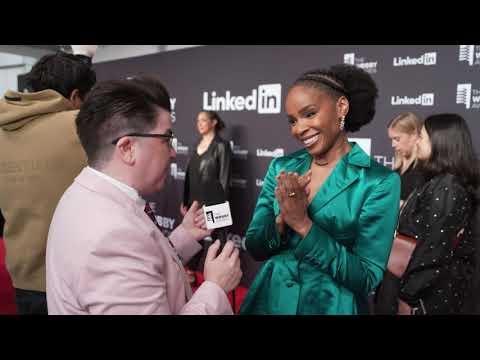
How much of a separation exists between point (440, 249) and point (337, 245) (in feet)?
5.25

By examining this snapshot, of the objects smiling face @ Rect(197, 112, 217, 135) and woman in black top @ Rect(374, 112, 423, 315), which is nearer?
woman in black top @ Rect(374, 112, 423, 315)

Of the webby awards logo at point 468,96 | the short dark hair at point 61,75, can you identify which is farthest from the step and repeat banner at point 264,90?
the short dark hair at point 61,75

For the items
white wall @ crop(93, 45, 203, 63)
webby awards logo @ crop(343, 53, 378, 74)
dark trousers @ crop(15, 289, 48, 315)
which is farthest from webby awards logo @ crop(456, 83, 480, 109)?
white wall @ crop(93, 45, 203, 63)

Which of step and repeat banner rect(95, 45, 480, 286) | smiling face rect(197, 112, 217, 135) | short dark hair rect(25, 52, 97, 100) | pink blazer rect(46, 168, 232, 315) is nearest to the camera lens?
pink blazer rect(46, 168, 232, 315)

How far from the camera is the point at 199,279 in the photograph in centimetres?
526

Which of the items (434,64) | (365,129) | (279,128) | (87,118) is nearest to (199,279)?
(279,128)

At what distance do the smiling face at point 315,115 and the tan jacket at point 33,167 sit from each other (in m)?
0.85

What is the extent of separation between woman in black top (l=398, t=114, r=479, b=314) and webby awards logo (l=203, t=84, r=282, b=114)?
2.15 meters

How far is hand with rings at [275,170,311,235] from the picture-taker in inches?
48.2

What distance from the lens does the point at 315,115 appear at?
1.31m

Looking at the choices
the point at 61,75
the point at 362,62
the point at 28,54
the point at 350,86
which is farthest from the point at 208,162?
the point at 28,54

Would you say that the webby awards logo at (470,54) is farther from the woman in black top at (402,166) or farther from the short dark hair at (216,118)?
A: the short dark hair at (216,118)

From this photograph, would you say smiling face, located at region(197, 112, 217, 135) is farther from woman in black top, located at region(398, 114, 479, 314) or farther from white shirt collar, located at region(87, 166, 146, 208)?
white shirt collar, located at region(87, 166, 146, 208)

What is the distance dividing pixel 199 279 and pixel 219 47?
10.1ft
